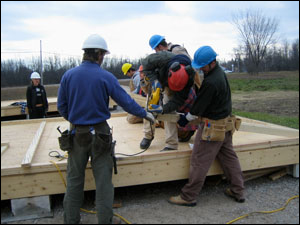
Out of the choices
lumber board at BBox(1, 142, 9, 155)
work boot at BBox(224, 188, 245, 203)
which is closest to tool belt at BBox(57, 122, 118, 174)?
lumber board at BBox(1, 142, 9, 155)

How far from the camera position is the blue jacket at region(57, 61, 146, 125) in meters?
2.76

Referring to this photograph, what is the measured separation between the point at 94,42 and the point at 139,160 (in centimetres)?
157

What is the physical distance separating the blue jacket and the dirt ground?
1.31m

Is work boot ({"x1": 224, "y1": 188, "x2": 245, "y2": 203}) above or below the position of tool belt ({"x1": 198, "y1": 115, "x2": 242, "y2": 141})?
below

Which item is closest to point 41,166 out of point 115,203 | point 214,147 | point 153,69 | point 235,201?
point 115,203

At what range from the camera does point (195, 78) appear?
3.69 meters

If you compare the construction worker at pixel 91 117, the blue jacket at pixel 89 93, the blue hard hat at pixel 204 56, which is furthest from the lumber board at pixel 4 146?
the blue hard hat at pixel 204 56

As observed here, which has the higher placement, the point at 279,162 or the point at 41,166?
the point at 41,166

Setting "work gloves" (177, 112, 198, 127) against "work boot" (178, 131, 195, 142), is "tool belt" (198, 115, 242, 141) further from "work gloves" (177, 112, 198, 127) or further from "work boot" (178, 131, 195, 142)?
"work boot" (178, 131, 195, 142)

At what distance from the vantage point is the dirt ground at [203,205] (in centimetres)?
326

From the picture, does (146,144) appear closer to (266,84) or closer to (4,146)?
(4,146)

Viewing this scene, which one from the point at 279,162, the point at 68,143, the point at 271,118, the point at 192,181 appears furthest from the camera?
the point at 271,118

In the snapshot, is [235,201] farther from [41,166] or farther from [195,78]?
[41,166]

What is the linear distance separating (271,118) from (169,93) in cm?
632
